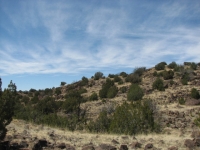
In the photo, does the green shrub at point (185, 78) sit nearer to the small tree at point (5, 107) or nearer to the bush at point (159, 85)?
the bush at point (159, 85)

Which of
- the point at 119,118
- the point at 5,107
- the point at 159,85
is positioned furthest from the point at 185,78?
the point at 5,107

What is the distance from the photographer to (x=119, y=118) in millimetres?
17203

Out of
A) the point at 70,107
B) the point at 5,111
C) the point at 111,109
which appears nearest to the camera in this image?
the point at 5,111

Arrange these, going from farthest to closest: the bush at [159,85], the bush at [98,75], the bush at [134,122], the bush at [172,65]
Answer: the bush at [98,75]
the bush at [172,65]
the bush at [159,85]
the bush at [134,122]

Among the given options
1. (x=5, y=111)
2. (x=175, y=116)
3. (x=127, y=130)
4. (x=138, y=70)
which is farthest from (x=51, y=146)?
(x=138, y=70)

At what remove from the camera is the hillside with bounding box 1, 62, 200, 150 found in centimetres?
1129

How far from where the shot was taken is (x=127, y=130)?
16281mm

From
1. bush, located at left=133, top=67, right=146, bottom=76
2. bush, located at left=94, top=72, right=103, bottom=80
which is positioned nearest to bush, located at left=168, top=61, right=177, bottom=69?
bush, located at left=133, top=67, right=146, bottom=76

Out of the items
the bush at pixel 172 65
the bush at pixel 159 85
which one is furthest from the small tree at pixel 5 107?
the bush at pixel 172 65

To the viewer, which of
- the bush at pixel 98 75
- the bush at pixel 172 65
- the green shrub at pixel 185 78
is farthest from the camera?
the bush at pixel 98 75

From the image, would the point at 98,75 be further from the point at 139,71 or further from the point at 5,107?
the point at 5,107

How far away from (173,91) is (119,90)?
12.5 meters

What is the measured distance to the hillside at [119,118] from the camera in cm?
1129

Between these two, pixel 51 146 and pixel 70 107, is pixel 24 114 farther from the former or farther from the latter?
pixel 51 146
